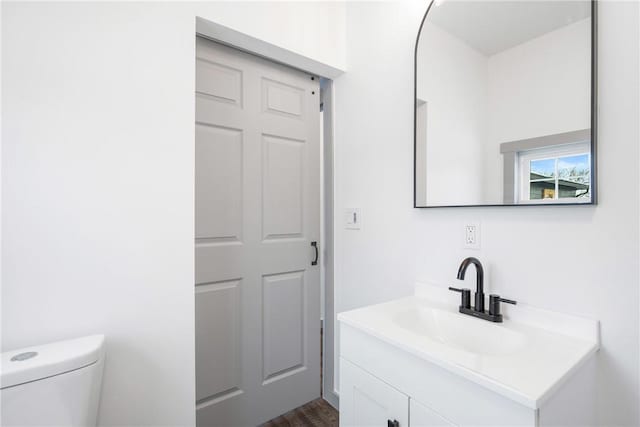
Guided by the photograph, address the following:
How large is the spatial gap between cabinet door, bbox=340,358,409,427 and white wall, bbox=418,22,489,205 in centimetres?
73

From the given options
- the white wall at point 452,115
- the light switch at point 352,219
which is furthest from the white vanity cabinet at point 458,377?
the light switch at point 352,219

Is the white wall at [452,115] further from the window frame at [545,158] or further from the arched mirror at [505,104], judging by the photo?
the window frame at [545,158]

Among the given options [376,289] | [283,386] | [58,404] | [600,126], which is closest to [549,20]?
[600,126]

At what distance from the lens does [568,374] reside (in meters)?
0.73

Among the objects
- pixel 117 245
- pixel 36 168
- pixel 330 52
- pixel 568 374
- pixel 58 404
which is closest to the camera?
pixel 568 374

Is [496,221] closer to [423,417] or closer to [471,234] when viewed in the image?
[471,234]

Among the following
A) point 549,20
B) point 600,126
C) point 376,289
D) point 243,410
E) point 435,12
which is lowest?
point 243,410

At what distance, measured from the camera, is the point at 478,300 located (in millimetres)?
1082

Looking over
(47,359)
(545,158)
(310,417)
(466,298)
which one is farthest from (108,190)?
(310,417)

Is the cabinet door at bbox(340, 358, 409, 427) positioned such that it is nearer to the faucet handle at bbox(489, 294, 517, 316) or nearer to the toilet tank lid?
the faucet handle at bbox(489, 294, 517, 316)

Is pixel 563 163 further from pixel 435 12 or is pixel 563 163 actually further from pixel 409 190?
pixel 435 12

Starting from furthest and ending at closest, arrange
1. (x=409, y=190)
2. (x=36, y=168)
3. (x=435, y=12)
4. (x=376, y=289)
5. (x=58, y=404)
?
(x=376, y=289) → (x=409, y=190) → (x=435, y=12) → (x=36, y=168) → (x=58, y=404)

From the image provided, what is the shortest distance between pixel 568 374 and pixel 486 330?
0.29m

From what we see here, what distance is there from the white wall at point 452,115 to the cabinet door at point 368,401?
73cm
